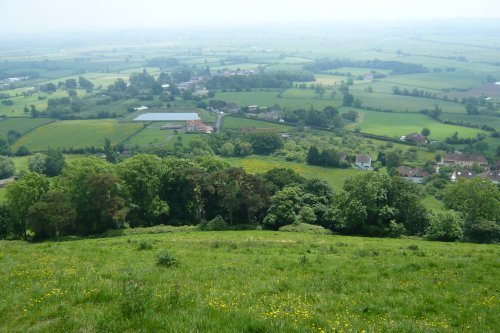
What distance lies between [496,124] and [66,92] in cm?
16992

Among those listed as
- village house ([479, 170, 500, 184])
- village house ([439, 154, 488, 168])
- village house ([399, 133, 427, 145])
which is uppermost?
village house ([399, 133, 427, 145])

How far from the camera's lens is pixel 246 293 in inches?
561

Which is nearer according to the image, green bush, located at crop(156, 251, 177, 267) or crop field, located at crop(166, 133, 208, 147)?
green bush, located at crop(156, 251, 177, 267)

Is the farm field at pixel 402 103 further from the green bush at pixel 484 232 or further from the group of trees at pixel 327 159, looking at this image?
the green bush at pixel 484 232

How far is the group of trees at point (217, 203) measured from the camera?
129 feet

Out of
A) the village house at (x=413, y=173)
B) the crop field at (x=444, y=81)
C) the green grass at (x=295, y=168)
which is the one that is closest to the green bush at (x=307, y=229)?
the green grass at (x=295, y=168)

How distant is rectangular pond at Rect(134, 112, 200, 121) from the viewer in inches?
5187

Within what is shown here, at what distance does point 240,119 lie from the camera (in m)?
130

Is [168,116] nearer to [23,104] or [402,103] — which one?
[23,104]

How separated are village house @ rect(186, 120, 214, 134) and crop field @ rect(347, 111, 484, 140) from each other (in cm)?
4283

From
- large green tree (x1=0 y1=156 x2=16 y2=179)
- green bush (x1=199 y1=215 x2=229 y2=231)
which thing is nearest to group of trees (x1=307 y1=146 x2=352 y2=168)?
green bush (x1=199 y1=215 x2=229 y2=231)

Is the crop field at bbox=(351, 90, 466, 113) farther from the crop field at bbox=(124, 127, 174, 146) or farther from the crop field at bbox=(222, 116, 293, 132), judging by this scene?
the crop field at bbox=(124, 127, 174, 146)

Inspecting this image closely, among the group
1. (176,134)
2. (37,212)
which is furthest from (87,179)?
(176,134)

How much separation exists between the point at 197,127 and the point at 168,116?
2415 cm
